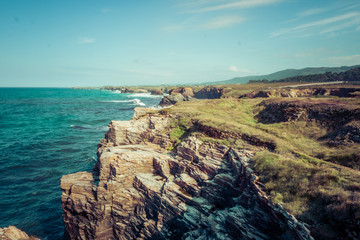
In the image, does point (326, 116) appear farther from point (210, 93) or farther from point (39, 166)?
point (210, 93)

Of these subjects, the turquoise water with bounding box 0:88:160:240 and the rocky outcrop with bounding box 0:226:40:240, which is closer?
the rocky outcrop with bounding box 0:226:40:240

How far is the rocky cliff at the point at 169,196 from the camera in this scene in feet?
35.4

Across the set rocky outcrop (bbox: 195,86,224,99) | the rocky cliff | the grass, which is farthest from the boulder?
the rocky cliff

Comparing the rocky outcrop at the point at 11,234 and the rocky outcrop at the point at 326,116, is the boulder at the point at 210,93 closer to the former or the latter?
the rocky outcrop at the point at 326,116

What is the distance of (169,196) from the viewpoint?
1401cm

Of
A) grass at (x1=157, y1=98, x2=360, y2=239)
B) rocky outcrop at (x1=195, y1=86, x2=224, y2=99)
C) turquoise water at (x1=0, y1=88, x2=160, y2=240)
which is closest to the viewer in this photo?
grass at (x1=157, y1=98, x2=360, y2=239)

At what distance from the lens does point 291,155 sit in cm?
1362

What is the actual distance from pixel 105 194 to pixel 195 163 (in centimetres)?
849

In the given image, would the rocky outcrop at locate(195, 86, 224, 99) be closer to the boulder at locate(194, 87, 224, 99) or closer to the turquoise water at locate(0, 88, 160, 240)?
the boulder at locate(194, 87, 224, 99)

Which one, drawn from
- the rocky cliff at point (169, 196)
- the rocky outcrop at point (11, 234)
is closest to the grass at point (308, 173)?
the rocky cliff at point (169, 196)

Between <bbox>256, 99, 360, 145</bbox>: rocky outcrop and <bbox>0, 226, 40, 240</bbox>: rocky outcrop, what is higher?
<bbox>256, 99, 360, 145</bbox>: rocky outcrop

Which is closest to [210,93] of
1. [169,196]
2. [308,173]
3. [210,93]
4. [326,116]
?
[210,93]

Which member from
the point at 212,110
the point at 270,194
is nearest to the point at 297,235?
the point at 270,194

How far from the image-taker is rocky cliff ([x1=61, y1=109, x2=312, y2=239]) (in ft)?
35.4
